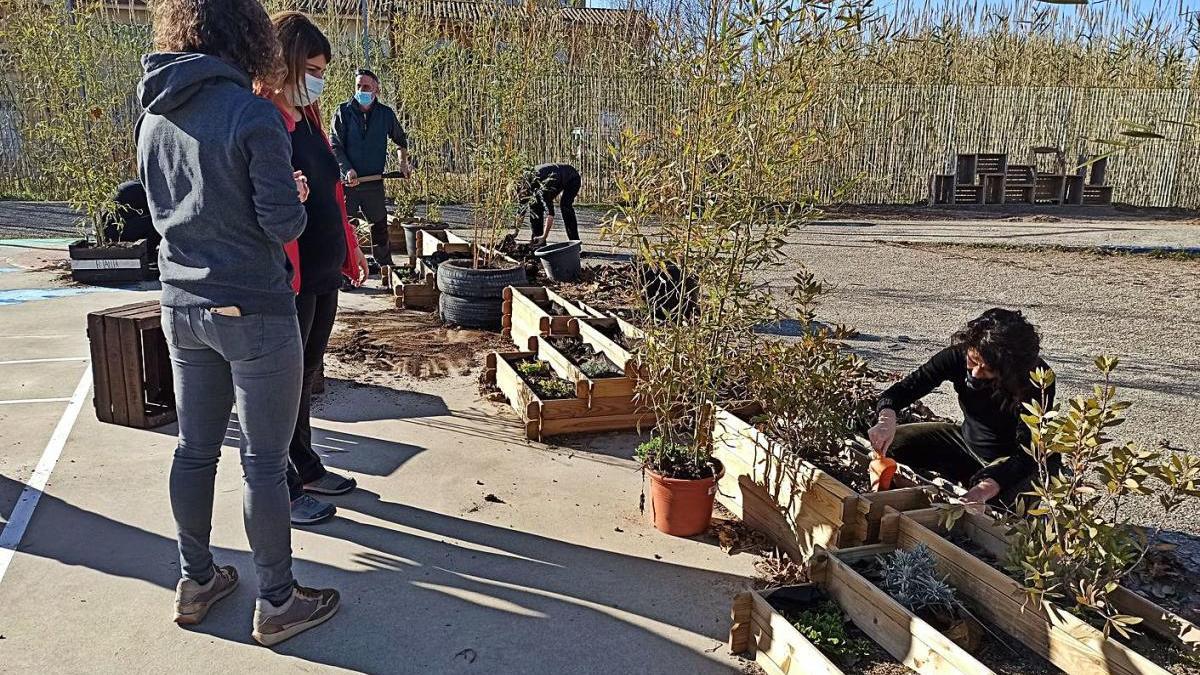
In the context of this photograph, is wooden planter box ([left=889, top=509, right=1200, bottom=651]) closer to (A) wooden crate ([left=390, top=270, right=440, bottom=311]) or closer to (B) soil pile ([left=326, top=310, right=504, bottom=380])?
(B) soil pile ([left=326, top=310, right=504, bottom=380])

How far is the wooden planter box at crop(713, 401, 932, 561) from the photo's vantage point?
287 cm

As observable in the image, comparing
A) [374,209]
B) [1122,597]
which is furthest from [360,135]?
[1122,597]

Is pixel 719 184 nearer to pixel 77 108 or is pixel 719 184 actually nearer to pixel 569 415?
pixel 569 415

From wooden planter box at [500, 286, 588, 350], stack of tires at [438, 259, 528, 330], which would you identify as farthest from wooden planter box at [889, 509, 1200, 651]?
stack of tires at [438, 259, 528, 330]

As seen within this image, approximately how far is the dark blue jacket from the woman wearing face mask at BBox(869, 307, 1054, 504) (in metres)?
5.65

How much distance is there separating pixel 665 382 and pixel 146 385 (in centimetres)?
273

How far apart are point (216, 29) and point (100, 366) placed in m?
2.65

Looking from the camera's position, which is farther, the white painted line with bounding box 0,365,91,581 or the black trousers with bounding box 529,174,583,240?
the black trousers with bounding box 529,174,583,240

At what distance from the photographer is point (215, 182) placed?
7.42 ft

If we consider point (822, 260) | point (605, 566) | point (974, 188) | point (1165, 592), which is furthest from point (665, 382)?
point (974, 188)

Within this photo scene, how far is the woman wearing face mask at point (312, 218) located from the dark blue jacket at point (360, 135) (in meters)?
4.37

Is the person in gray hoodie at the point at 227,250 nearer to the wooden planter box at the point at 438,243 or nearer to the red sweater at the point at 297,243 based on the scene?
the red sweater at the point at 297,243

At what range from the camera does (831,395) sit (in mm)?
3324

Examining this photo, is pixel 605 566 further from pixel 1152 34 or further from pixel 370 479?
pixel 1152 34
